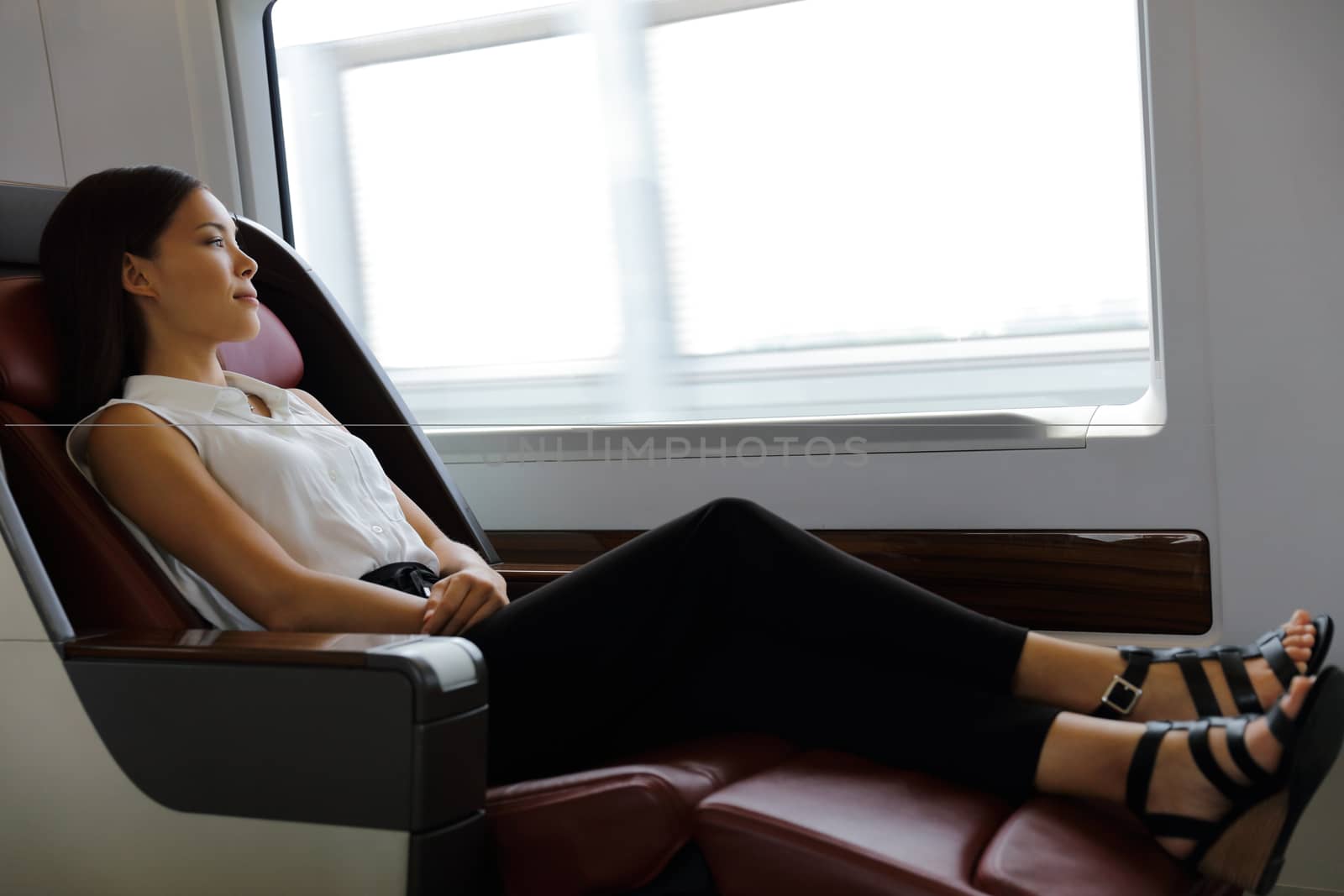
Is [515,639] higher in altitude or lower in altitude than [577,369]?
lower

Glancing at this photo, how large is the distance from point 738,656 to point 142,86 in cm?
193

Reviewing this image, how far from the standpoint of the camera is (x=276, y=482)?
1.43 m

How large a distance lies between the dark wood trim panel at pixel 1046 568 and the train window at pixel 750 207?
0.20 m

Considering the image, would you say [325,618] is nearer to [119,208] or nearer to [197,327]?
[197,327]

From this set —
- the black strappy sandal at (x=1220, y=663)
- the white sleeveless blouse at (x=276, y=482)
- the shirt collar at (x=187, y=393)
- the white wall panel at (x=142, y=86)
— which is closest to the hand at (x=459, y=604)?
the white sleeveless blouse at (x=276, y=482)

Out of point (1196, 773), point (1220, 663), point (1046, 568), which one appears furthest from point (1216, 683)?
point (1046, 568)

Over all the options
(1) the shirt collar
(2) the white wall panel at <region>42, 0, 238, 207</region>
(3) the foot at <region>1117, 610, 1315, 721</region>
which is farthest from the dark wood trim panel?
(2) the white wall panel at <region>42, 0, 238, 207</region>

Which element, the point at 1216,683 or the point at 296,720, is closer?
the point at 296,720

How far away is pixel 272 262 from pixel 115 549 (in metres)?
0.68

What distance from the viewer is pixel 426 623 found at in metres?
1.31

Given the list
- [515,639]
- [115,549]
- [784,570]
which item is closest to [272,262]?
[115,549]

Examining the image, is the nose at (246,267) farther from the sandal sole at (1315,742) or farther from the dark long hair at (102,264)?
the sandal sole at (1315,742)

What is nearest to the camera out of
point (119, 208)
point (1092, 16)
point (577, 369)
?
point (119, 208)

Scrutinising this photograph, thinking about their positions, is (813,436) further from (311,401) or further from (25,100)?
(25,100)
